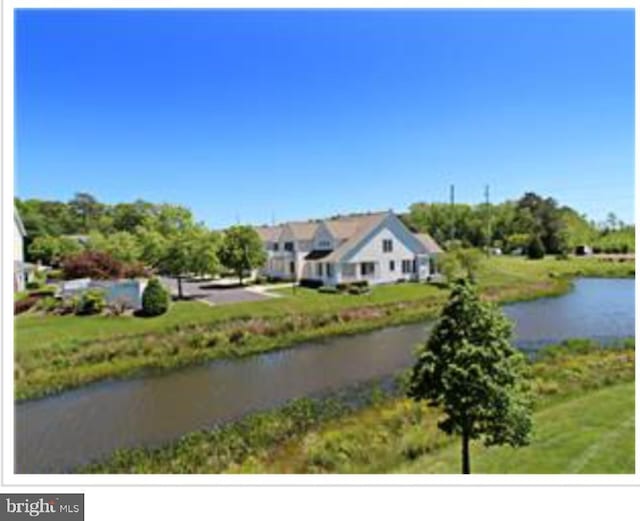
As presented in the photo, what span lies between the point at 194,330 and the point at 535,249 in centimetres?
1539

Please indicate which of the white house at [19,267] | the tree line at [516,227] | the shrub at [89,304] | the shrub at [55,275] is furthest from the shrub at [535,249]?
the white house at [19,267]

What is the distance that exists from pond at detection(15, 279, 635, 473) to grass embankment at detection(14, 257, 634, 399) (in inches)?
15.6

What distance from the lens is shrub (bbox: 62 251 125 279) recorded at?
10.6 meters

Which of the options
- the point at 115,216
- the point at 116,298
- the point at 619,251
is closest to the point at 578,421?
the point at 116,298

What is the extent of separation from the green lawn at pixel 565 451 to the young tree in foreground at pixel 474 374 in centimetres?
27

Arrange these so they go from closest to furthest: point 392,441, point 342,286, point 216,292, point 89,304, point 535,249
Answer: point 392,441 < point 89,304 < point 216,292 < point 342,286 < point 535,249

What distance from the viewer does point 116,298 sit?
1013cm

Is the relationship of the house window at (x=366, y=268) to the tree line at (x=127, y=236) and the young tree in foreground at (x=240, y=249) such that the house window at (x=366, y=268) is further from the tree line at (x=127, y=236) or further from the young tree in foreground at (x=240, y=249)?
the tree line at (x=127, y=236)

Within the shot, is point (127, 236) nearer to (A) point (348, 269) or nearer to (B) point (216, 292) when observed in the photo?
(B) point (216, 292)

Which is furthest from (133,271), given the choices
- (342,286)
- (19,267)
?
(342,286)

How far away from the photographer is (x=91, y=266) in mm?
10641

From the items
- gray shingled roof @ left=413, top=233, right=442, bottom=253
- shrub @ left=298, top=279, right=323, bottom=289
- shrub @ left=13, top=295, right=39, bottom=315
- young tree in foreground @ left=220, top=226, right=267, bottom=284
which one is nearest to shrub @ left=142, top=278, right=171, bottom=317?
shrub @ left=13, top=295, right=39, bottom=315
